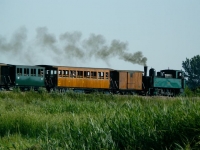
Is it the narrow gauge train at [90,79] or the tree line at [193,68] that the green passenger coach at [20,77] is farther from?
the tree line at [193,68]

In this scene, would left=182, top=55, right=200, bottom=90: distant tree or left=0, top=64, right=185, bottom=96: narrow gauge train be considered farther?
left=182, top=55, right=200, bottom=90: distant tree

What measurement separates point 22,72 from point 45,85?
2238 mm

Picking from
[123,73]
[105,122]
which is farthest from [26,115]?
[123,73]

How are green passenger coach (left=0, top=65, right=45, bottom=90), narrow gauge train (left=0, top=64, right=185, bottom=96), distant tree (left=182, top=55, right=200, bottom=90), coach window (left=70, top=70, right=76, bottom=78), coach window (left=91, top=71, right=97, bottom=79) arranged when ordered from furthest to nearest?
distant tree (left=182, top=55, right=200, bottom=90)
coach window (left=91, top=71, right=97, bottom=79)
coach window (left=70, top=70, right=76, bottom=78)
narrow gauge train (left=0, top=64, right=185, bottom=96)
green passenger coach (left=0, top=65, right=45, bottom=90)

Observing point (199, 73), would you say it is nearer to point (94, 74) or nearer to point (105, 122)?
point (94, 74)

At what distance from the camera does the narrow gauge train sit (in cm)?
3462

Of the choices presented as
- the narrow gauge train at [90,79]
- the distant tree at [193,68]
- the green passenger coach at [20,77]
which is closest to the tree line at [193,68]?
the distant tree at [193,68]

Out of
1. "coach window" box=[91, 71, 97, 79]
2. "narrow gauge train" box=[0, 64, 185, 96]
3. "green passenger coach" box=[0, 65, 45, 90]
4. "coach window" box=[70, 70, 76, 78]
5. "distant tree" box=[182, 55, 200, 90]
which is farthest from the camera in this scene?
"distant tree" box=[182, 55, 200, 90]

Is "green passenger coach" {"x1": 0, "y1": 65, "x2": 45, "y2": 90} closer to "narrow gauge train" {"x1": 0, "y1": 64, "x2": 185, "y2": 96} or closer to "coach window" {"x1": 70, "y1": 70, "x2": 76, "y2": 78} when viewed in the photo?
"narrow gauge train" {"x1": 0, "y1": 64, "x2": 185, "y2": 96}

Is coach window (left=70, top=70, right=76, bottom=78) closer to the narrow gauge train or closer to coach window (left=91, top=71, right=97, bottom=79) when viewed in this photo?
the narrow gauge train

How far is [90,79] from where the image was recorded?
36250 millimetres

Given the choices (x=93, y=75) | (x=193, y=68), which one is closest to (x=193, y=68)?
(x=193, y=68)

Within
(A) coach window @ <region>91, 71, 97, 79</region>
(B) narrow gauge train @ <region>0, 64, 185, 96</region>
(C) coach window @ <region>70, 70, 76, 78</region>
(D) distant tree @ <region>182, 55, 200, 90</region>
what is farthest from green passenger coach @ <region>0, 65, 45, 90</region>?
(D) distant tree @ <region>182, 55, 200, 90</region>

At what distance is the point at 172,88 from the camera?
4078 centimetres
